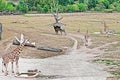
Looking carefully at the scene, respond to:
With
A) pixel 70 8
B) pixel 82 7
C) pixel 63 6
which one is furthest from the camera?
pixel 63 6

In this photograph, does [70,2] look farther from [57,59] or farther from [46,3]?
[57,59]

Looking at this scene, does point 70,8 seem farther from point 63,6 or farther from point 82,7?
point 82,7

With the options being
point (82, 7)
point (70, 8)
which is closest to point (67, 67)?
point (70, 8)

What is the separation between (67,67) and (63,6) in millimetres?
91378

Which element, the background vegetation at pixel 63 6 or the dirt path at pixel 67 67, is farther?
the background vegetation at pixel 63 6

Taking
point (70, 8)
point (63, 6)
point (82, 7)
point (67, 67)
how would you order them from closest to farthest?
point (67, 67) → point (70, 8) → point (82, 7) → point (63, 6)

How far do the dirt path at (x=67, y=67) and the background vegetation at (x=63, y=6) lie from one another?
72.8 m

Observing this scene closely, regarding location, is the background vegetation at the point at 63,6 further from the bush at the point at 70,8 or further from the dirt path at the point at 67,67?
the dirt path at the point at 67,67

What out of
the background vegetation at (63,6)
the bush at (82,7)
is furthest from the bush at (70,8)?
the bush at (82,7)

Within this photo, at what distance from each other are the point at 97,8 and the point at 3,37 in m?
79.3

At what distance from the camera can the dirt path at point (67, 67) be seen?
83.4 feet

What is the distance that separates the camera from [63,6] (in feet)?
396

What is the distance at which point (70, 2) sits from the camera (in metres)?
129

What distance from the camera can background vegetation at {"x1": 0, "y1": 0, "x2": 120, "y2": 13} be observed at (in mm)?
113062
